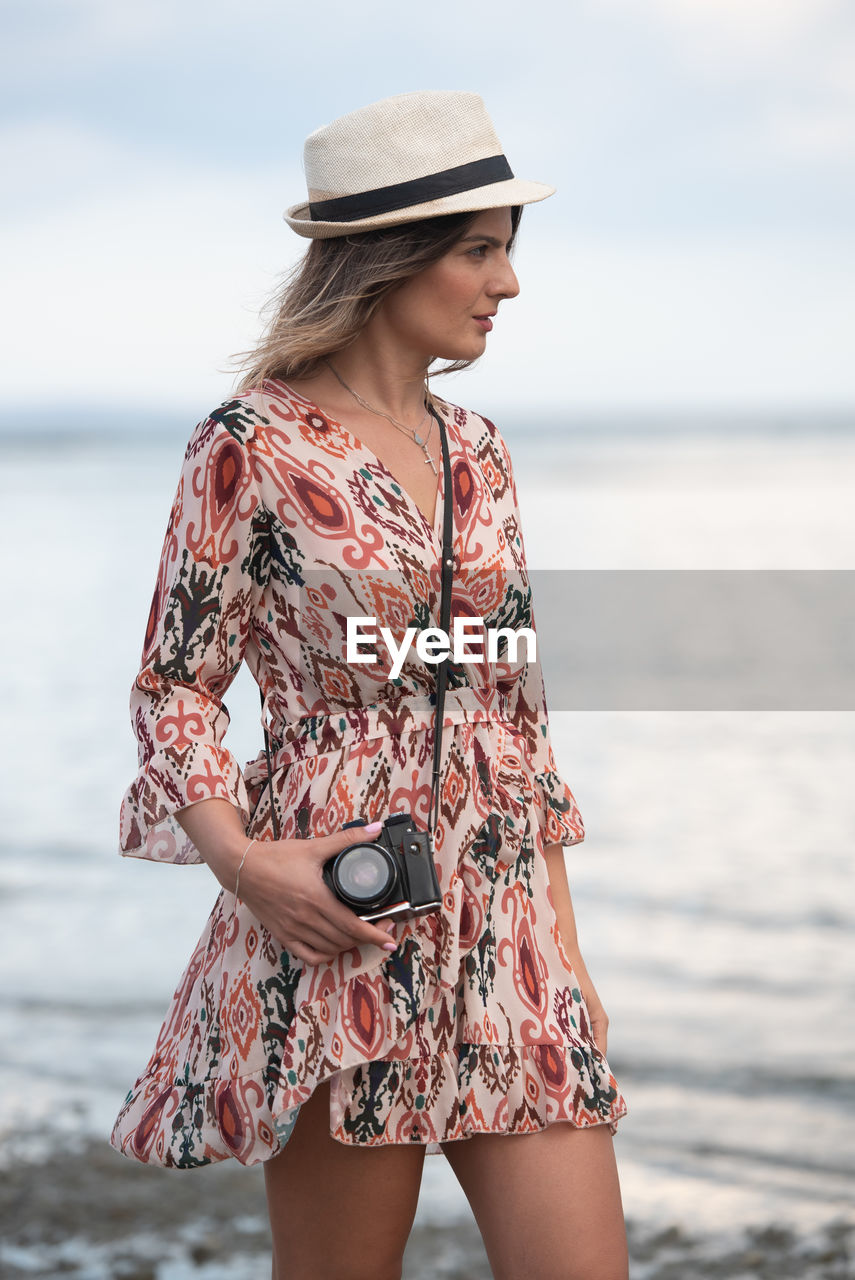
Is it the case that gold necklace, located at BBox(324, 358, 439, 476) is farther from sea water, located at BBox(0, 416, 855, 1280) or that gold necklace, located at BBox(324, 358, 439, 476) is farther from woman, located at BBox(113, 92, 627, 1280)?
sea water, located at BBox(0, 416, 855, 1280)

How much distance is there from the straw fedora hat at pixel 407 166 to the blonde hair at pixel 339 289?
28 mm

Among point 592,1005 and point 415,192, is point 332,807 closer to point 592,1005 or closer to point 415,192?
point 592,1005

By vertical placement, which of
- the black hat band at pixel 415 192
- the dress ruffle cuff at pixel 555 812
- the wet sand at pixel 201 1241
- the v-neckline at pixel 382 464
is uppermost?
the black hat band at pixel 415 192

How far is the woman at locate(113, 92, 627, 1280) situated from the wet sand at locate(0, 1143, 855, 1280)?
1.47 m

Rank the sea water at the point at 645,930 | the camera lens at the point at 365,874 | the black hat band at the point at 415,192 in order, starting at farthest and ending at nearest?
the sea water at the point at 645,930
the black hat band at the point at 415,192
the camera lens at the point at 365,874

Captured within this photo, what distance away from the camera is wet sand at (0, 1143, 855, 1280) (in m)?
3.29

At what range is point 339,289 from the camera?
2.09 metres

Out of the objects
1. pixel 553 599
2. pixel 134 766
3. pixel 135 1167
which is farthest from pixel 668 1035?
pixel 553 599

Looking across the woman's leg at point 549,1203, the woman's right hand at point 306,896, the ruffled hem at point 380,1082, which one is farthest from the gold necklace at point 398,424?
the woman's leg at point 549,1203

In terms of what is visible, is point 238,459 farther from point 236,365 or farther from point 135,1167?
point 135,1167

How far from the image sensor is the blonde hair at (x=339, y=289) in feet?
6.69

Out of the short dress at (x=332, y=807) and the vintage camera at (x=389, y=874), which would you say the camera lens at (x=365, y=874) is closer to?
the vintage camera at (x=389, y=874)

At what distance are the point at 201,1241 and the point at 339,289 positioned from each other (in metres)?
2.36

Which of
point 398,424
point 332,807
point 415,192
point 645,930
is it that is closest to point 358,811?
point 332,807
